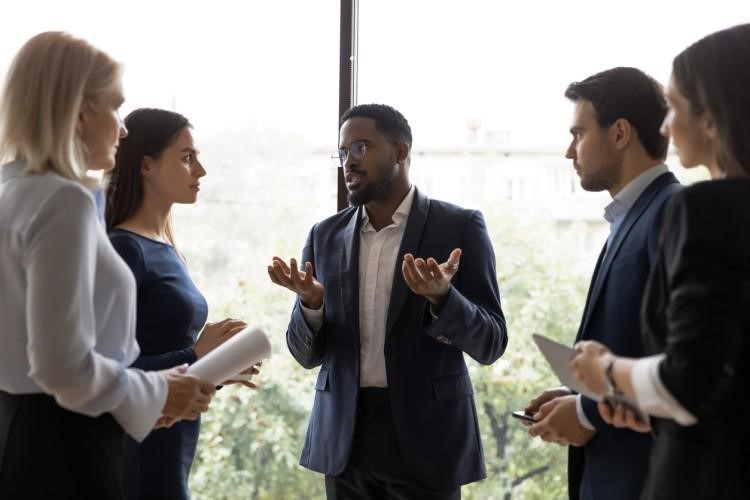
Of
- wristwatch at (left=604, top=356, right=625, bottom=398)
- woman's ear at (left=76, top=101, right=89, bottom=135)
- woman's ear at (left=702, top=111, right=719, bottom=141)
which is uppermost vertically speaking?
woman's ear at (left=702, top=111, right=719, bottom=141)

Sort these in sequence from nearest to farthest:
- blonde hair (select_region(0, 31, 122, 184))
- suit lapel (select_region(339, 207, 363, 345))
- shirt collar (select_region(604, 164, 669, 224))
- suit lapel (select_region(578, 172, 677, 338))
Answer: blonde hair (select_region(0, 31, 122, 184)) → suit lapel (select_region(578, 172, 677, 338)) → shirt collar (select_region(604, 164, 669, 224)) → suit lapel (select_region(339, 207, 363, 345))

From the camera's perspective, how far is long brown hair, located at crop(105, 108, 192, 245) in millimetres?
2719

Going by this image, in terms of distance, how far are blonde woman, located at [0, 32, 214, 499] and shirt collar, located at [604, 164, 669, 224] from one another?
4.00ft

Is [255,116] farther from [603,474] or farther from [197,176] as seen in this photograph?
[603,474]

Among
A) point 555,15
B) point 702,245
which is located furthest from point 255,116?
point 702,245

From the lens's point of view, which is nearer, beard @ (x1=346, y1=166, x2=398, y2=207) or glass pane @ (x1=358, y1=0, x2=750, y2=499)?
beard @ (x1=346, y1=166, x2=398, y2=207)

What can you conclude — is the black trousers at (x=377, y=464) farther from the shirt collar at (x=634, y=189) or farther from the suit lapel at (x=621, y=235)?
the shirt collar at (x=634, y=189)

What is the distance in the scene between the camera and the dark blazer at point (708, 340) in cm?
152

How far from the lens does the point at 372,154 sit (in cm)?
297

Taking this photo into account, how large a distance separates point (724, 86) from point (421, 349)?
4.22ft

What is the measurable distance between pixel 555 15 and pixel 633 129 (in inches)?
41.2

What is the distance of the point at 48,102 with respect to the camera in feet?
6.04

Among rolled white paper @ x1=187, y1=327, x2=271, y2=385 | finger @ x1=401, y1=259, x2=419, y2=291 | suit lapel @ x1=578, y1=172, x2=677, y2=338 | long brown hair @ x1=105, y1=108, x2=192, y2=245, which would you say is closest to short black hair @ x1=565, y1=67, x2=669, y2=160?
suit lapel @ x1=578, y1=172, x2=677, y2=338

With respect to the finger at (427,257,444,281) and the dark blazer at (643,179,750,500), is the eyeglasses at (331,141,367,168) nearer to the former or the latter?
the finger at (427,257,444,281)
